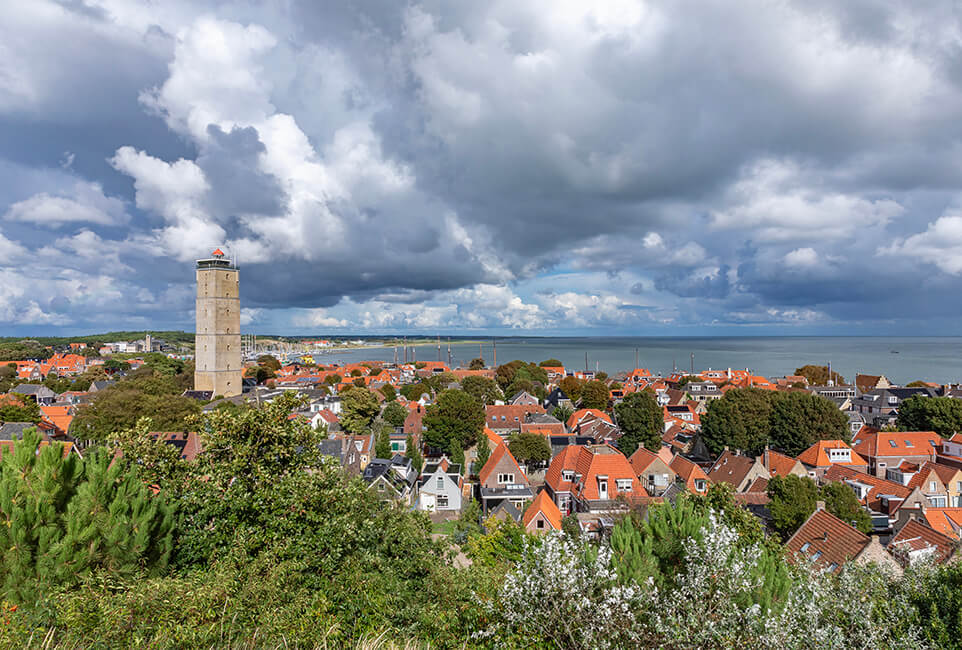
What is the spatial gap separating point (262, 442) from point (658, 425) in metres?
Answer: 39.2

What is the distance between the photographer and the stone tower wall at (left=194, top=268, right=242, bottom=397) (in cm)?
6284

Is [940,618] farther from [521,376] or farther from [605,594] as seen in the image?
[521,376]

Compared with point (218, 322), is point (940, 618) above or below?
below

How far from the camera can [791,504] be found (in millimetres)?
24312

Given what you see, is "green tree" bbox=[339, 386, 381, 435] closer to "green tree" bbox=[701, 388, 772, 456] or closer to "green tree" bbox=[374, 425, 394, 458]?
"green tree" bbox=[374, 425, 394, 458]

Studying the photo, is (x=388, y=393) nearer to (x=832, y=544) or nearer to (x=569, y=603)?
(x=832, y=544)

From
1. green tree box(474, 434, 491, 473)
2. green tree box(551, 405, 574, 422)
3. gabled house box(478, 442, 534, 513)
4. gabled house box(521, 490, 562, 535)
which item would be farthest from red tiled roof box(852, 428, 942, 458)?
green tree box(474, 434, 491, 473)

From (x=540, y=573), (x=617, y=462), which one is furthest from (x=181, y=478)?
(x=617, y=462)

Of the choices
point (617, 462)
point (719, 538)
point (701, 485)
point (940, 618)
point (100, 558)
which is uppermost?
point (719, 538)

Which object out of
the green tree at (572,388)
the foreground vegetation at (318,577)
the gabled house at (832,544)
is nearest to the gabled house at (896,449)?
the gabled house at (832,544)

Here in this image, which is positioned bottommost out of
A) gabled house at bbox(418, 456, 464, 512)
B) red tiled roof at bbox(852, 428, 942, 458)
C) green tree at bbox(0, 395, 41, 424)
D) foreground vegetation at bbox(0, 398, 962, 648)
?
gabled house at bbox(418, 456, 464, 512)

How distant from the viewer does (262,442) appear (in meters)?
10.3

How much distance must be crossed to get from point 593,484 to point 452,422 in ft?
54.4

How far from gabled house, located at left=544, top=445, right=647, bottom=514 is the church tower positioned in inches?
1959
